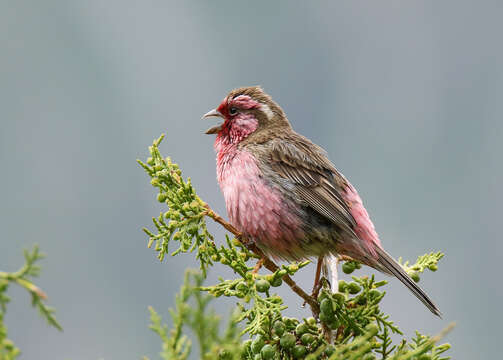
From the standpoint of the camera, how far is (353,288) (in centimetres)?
407

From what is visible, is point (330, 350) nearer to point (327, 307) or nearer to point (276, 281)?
point (327, 307)

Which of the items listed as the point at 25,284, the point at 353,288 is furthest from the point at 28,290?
the point at 353,288

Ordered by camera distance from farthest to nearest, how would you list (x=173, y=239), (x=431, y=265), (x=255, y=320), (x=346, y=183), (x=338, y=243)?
1. (x=346, y=183)
2. (x=338, y=243)
3. (x=431, y=265)
4. (x=173, y=239)
5. (x=255, y=320)

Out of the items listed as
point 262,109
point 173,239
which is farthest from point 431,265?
point 262,109

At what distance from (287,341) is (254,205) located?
1660 mm

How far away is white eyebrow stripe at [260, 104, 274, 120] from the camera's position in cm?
615

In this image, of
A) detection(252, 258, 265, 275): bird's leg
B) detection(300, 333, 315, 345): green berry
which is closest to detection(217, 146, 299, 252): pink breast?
detection(252, 258, 265, 275): bird's leg

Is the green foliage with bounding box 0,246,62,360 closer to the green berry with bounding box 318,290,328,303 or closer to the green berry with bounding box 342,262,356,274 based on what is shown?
the green berry with bounding box 318,290,328,303

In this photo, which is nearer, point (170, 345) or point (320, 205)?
point (170, 345)

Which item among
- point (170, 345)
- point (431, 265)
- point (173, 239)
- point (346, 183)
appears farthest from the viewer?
point (346, 183)

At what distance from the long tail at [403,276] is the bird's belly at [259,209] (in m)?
0.67

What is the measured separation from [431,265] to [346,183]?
3.94ft

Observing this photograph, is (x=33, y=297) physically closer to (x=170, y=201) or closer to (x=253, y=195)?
(x=170, y=201)

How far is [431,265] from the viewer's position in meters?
4.62
